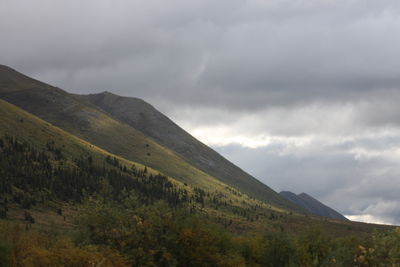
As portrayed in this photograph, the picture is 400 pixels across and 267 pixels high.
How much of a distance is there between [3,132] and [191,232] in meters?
163

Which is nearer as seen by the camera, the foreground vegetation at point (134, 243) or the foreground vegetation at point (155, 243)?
the foreground vegetation at point (134, 243)

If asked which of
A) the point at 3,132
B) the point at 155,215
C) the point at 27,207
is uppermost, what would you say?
the point at 3,132

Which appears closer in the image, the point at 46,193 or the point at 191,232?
the point at 191,232

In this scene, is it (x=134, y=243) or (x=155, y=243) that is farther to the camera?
(x=155, y=243)

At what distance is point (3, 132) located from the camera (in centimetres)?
19138

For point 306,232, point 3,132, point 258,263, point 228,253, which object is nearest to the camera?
point 228,253

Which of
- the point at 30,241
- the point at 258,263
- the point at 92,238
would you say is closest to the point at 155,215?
the point at 92,238

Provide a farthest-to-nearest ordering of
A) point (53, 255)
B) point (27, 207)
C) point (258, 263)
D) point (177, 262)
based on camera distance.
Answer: point (27, 207)
point (258, 263)
point (177, 262)
point (53, 255)

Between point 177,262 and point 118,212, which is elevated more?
point 118,212

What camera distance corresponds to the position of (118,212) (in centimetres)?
4666

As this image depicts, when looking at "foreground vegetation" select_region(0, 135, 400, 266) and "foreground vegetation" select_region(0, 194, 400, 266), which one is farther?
"foreground vegetation" select_region(0, 135, 400, 266)

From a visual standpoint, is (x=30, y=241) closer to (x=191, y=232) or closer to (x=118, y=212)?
(x=118, y=212)

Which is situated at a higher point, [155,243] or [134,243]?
[155,243]

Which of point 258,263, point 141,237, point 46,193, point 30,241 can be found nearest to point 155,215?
point 141,237
